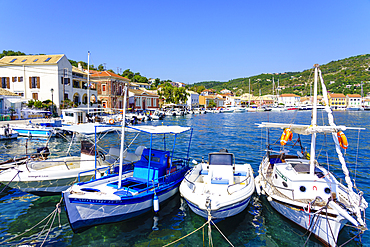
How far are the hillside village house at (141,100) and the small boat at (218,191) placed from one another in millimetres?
60276

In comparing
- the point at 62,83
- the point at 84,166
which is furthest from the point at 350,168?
the point at 62,83

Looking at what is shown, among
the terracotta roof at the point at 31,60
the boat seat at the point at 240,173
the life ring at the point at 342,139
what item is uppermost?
the terracotta roof at the point at 31,60

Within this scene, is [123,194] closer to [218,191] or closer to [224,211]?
[218,191]

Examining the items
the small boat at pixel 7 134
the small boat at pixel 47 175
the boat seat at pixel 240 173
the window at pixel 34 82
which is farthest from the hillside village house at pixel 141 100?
the boat seat at pixel 240 173

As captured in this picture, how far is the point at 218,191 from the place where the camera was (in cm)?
991

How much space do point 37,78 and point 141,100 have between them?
31.2m

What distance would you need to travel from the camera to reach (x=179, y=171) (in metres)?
12.6

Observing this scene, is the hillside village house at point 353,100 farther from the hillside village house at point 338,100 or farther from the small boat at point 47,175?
the small boat at point 47,175

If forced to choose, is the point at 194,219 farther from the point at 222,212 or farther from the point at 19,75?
the point at 19,75

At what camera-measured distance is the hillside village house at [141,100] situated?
2785 inches

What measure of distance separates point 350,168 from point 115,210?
16107 mm

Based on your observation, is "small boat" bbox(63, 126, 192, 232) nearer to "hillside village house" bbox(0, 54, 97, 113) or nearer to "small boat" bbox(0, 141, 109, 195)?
"small boat" bbox(0, 141, 109, 195)

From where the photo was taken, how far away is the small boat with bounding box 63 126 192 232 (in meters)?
8.49

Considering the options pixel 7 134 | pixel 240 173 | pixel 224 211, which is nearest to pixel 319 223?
pixel 224 211
